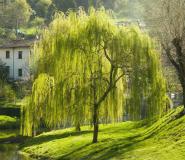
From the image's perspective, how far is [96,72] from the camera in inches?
1496

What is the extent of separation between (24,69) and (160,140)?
3121 inches

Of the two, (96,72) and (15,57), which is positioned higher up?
(15,57)

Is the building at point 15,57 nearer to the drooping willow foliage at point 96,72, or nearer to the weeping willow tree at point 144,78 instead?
the drooping willow foliage at point 96,72

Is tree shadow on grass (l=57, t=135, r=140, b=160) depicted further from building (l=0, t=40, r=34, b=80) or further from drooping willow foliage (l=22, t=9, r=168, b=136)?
building (l=0, t=40, r=34, b=80)

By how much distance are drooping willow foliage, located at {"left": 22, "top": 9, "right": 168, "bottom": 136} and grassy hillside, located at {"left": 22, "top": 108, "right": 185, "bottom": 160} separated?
76.4 inches

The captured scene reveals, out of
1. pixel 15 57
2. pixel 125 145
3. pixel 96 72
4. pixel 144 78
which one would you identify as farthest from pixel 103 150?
pixel 15 57

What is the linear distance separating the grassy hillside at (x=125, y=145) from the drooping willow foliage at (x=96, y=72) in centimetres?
194

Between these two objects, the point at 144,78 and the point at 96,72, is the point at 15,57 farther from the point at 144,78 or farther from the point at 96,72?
the point at 144,78

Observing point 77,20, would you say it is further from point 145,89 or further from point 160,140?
point 160,140

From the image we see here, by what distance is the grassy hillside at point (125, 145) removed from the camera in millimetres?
32188

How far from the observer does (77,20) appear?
39.6 meters

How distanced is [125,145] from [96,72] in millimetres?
5779

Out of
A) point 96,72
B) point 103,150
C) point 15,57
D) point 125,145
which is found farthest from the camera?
point 15,57

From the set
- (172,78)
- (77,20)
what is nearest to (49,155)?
(77,20)
